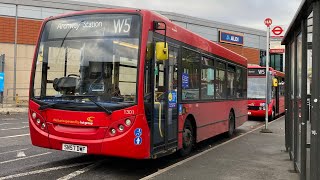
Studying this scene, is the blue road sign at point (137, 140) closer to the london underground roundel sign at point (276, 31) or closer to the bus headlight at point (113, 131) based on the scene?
the bus headlight at point (113, 131)

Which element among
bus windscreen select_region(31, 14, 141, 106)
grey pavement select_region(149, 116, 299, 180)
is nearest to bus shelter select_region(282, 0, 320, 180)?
grey pavement select_region(149, 116, 299, 180)

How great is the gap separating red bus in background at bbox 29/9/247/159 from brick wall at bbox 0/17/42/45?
25.9m

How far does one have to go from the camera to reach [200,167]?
7.38 metres

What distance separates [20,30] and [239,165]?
28085 millimetres

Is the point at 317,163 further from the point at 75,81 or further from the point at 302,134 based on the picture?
the point at 75,81

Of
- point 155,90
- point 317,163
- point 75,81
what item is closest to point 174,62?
point 155,90

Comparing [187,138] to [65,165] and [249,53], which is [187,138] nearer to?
[65,165]

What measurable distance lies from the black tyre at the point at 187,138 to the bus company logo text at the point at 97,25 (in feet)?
9.54

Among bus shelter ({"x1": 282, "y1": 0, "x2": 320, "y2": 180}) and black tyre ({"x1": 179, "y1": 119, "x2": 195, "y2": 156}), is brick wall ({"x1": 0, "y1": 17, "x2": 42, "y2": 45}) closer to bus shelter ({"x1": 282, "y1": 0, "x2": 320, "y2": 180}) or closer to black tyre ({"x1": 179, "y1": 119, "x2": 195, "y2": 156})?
black tyre ({"x1": 179, "y1": 119, "x2": 195, "y2": 156})

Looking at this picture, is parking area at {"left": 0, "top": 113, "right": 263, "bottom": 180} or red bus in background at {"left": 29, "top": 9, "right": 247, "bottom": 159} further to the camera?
parking area at {"left": 0, "top": 113, "right": 263, "bottom": 180}

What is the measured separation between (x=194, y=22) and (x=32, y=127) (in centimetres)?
3597

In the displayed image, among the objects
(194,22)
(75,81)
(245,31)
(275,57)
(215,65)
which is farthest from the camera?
(275,57)

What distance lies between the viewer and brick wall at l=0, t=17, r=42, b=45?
102 feet

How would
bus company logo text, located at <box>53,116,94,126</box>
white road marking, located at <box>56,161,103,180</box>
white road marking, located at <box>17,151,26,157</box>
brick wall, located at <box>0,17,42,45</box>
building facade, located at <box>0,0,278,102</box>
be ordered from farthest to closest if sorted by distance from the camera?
brick wall, located at <box>0,17,42,45</box> < building facade, located at <box>0,0,278,102</box> < white road marking, located at <box>17,151,26,157</box> < white road marking, located at <box>56,161,103,180</box> < bus company logo text, located at <box>53,116,94,126</box>
